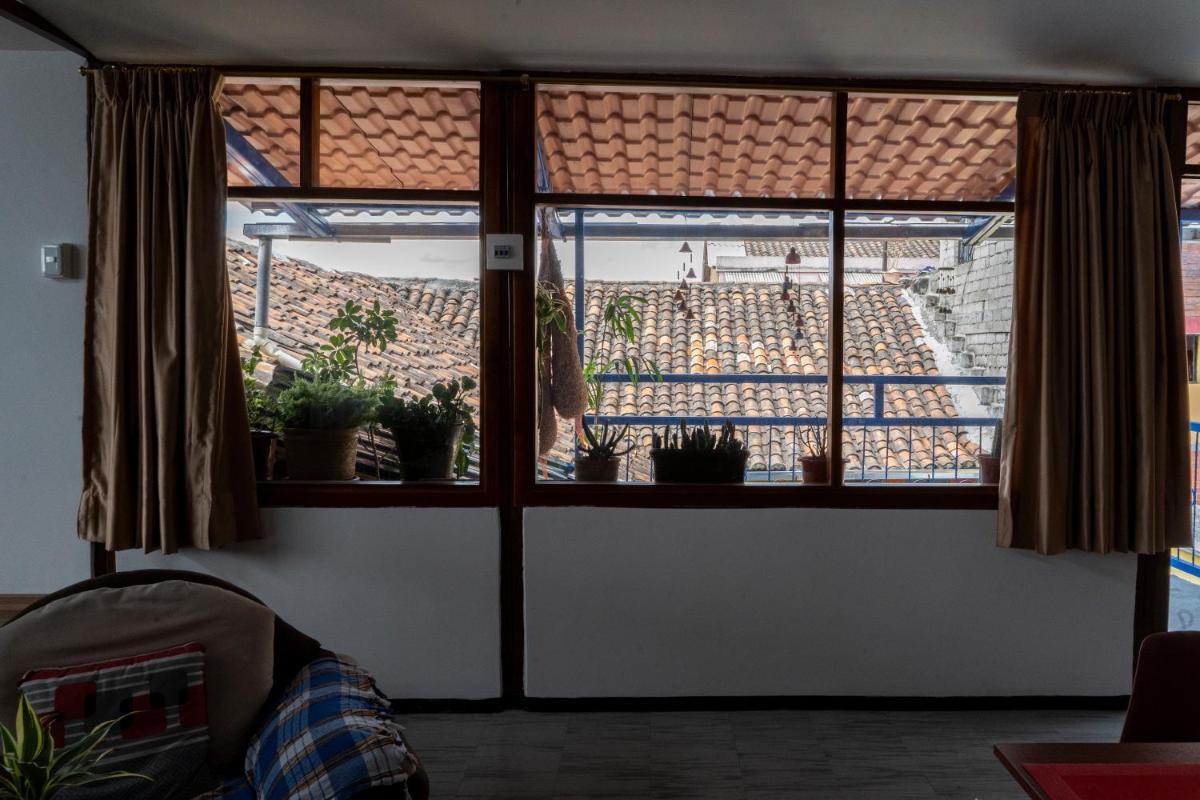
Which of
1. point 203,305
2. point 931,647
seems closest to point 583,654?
point 931,647

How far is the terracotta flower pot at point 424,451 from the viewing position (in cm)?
301

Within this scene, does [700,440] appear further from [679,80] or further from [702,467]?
[679,80]

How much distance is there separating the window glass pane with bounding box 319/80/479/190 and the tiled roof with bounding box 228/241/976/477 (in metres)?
0.41

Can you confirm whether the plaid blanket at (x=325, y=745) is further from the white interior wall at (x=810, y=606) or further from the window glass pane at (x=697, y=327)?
the window glass pane at (x=697, y=327)

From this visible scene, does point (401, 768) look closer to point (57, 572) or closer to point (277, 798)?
point (277, 798)

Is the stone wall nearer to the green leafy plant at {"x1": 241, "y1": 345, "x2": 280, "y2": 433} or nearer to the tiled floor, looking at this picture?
the tiled floor

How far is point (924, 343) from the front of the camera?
11.3 ft

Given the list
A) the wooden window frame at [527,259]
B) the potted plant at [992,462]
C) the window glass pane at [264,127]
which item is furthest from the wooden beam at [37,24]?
the potted plant at [992,462]

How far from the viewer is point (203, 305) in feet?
8.82

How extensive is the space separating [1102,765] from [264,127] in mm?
3251

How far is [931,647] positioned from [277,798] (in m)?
2.47

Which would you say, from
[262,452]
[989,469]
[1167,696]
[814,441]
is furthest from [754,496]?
[262,452]

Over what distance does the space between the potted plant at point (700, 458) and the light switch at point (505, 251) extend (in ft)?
3.12

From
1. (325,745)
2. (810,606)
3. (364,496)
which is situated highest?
(364,496)
